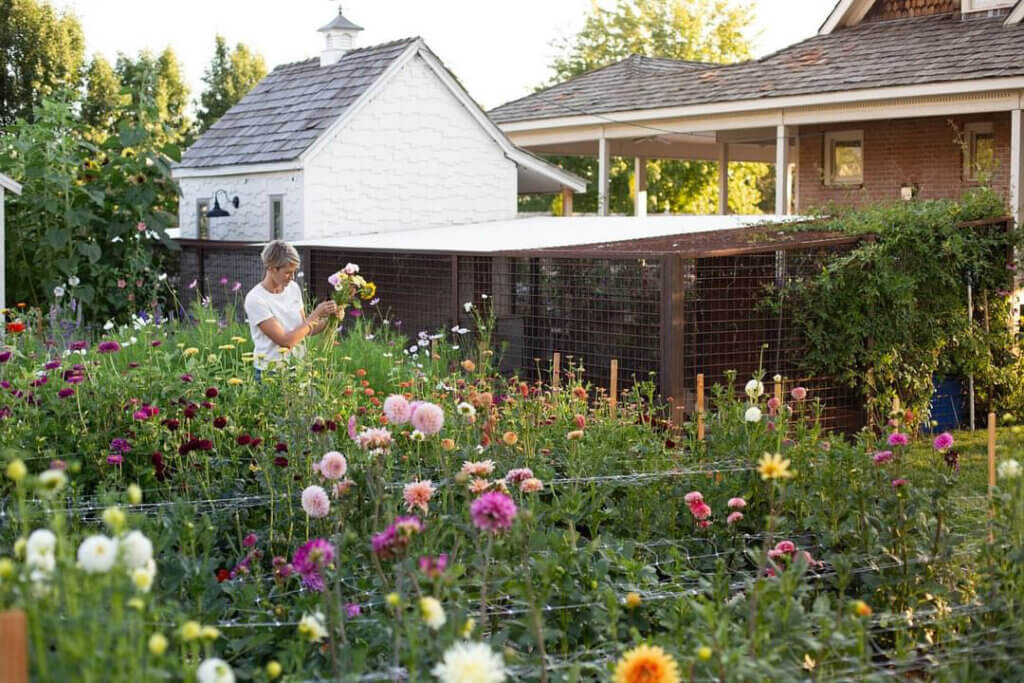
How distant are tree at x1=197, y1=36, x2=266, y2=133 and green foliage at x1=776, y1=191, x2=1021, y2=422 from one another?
3672 centimetres

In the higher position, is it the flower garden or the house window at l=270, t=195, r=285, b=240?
the house window at l=270, t=195, r=285, b=240

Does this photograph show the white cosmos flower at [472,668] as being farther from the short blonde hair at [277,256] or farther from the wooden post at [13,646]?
the short blonde hair at [277,256]

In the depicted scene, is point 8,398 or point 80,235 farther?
point 80,235

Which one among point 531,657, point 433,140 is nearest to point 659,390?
point 531,657

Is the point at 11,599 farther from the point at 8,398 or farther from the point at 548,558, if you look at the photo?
the point at 8,398

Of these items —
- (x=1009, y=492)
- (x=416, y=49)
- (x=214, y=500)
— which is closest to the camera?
(x=1009, y=492)

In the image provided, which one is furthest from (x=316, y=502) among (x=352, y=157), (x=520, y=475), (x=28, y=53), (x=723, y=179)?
(x=28, y=53)

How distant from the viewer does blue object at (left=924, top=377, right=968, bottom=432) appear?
12.1 meters

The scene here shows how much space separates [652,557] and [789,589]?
5.51 feet

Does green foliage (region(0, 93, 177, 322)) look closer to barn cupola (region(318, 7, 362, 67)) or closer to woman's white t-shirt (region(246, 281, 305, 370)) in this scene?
barn cupola (region(318, 7, 362, 67))

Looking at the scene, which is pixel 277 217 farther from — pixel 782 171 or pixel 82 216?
pixel 782 171

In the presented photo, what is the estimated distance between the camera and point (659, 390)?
952cm

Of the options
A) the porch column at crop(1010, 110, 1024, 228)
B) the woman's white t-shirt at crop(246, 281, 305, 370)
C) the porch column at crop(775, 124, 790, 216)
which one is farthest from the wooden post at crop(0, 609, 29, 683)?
the porch column at crop(775, 124, 790, 216)

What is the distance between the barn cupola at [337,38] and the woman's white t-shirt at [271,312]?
42.4 ft
